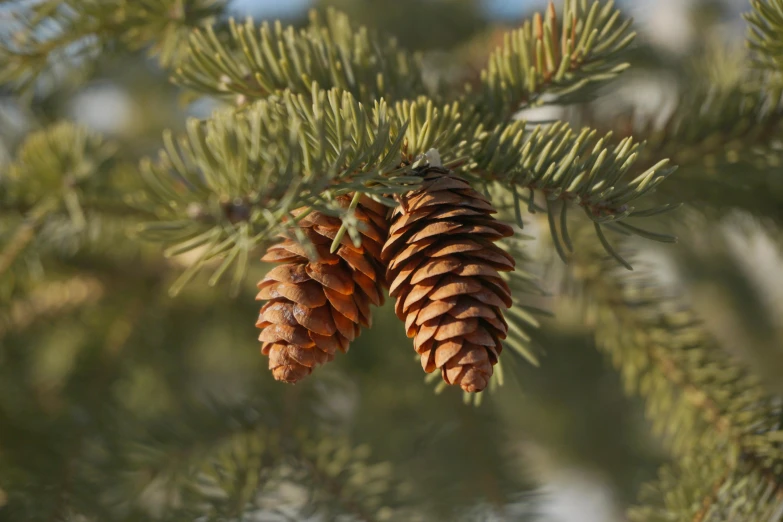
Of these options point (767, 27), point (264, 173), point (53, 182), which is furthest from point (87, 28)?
point (767, 27)

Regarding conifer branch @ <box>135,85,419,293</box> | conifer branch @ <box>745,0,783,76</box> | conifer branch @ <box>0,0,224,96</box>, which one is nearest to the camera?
conifer branch @ <box>135,85,419,293</box>

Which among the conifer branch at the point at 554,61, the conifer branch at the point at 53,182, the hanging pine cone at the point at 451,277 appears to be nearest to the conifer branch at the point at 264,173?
the hanging pine cone at the point at 451,277

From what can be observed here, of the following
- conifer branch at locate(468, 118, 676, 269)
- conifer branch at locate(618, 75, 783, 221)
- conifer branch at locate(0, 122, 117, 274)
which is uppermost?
conifer branch at locate(0, 122, 117, 274)

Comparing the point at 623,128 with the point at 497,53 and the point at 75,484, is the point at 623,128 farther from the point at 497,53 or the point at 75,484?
the point at 75,484

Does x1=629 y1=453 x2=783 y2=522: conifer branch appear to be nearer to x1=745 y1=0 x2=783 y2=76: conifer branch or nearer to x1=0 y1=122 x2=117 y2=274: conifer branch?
x1=745 y1=0 x2=783 y2=76: conifer branch

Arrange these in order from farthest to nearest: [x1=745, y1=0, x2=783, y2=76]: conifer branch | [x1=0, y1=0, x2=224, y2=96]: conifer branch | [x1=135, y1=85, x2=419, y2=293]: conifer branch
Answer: [x1=0, y1=0, x2=224, y2=96]: conifer branch, [x1=745, y1=0, x2=783, y2=76]: conifer branch, [x1=135, y1=85, x2=419, y2=293]: conifer branch

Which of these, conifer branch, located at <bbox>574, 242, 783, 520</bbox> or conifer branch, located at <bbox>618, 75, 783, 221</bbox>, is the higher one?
conifer branch, located at <bbox>618, 75, 783, 221</bbox>

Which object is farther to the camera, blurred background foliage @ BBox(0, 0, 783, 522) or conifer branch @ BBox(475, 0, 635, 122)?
blurred background foliage @ BBox(0, 0, 783, 522)

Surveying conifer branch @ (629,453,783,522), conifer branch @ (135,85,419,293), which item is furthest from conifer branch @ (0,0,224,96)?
conifer branch @ (629,453,783,522)
